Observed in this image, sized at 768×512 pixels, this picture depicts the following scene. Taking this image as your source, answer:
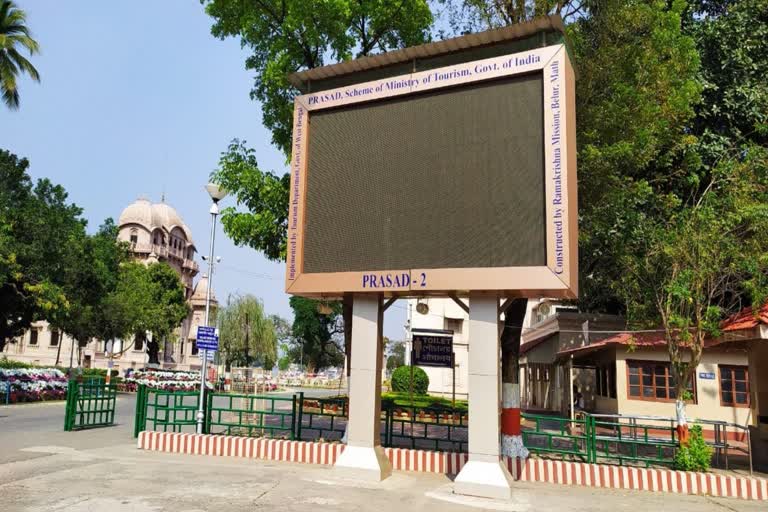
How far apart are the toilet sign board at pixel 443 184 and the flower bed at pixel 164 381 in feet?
95.7

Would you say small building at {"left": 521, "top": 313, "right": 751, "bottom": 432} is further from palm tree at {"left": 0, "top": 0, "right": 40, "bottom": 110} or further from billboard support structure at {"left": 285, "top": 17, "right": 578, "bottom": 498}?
palm tree at {"left": 0, "top": 0, "right": 40, "bottom": 110}

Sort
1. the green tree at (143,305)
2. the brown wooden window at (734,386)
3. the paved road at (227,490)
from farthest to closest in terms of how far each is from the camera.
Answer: the green tree at (143,305) → the brown wooden window at (734,386) → the paved road at (227,490)

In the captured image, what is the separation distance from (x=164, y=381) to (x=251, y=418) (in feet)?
71.4

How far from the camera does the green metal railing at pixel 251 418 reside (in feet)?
49.9

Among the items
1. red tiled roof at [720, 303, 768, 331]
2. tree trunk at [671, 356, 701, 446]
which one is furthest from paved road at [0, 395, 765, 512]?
red tiled roof at [720, 303, 768, 331]

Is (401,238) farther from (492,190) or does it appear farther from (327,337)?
(327,337)

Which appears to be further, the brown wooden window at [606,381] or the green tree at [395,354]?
the green tree at [395,354]

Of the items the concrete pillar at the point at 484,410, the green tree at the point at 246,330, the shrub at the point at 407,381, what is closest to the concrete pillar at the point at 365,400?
the concrete pillar at the point at 484,410

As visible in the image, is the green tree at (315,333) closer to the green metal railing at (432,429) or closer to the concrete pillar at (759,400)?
the green metal railing at (432,429)

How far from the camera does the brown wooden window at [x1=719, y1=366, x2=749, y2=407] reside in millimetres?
22203

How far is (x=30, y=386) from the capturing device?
30250 millimetres

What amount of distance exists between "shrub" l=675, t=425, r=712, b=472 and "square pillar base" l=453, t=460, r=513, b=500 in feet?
15.6

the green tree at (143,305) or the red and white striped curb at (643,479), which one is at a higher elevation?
the green tree at (143,305)

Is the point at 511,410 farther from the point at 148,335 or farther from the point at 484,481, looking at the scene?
the point at 148,335
